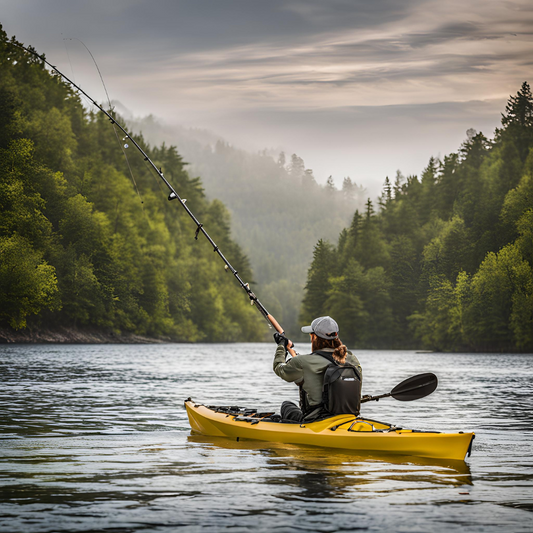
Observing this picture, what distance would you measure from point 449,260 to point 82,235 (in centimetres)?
3188

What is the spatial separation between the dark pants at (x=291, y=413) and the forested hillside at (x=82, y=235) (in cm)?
4159

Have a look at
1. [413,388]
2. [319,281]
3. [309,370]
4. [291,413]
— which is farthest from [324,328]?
[319,281]

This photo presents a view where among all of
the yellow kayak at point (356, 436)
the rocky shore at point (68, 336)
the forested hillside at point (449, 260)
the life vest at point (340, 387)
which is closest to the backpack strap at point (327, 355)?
the life vest at point (340, 387)

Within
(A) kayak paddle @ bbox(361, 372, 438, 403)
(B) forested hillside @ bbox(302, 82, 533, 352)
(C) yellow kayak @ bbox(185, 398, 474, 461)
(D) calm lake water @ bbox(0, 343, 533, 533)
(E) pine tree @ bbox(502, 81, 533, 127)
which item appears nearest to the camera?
(D) calm lake water @ bbox(0, 343, 533, 533)

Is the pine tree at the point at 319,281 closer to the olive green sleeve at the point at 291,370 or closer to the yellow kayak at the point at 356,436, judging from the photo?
the yellow kayak at the point at 356,436

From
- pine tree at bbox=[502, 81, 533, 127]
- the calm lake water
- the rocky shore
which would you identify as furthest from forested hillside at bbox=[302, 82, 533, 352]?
the calm lake water

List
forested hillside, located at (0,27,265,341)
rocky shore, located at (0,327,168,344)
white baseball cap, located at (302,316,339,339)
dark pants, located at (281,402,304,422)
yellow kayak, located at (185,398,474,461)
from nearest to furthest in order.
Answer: yellow kayak, located at (185,398,474,461), white baseball cap, located at (302,316,339,339), dark pants, located at (281,402,304,422), rocky shore, located at (0,327,168,344), forested hillside, located at (0,27,265,341)

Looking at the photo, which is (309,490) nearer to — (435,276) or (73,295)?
(73,295)

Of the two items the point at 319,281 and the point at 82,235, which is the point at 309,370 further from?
the point at 319,281

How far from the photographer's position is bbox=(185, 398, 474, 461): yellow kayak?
9.20m

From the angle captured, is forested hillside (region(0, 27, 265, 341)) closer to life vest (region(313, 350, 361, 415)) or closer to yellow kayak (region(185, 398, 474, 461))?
yellow kayak (region(185, 398, 474, 461))

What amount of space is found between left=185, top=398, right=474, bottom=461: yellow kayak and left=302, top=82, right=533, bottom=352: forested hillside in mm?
50243

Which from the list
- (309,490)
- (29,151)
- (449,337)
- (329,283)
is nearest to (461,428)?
(309,490)

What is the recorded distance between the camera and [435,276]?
71250mm
